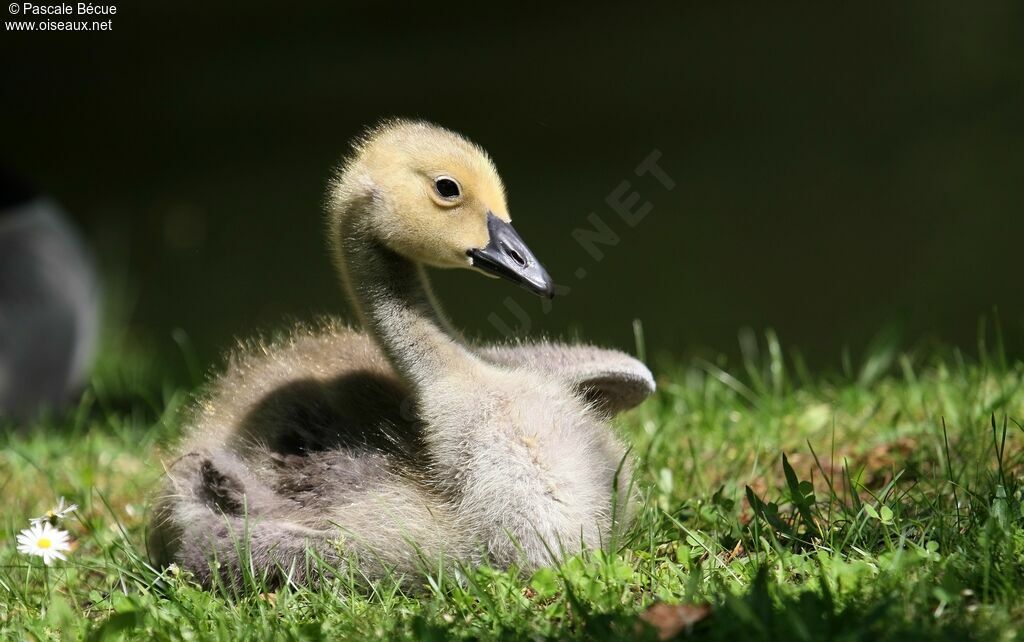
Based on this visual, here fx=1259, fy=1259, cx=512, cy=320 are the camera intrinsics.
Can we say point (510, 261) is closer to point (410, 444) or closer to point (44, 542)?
point (410, 444)

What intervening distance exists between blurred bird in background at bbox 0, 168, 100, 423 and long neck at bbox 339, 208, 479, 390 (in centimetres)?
357

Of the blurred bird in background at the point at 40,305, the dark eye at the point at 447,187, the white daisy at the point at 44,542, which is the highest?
the dark eye at the point at 447,187

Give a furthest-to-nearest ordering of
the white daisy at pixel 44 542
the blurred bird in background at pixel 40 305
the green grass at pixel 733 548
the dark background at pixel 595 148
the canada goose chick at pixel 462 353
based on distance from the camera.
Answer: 1. the dark background at pixel 595 148
2. the blurred bird in background at pixel 40 305
3. the white daisy at pixel 44 542
4. the canada goose chick at pixel 462 353
5. the green grass at pixel 733 548

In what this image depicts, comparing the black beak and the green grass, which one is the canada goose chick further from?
the green grass

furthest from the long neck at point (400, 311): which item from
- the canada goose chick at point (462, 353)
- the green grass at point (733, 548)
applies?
the green grass at point (733, 548)

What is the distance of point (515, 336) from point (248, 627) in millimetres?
1467

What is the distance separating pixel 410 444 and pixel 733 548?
34.5 inches

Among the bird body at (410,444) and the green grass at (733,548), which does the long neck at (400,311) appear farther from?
the green grass at (733,548)

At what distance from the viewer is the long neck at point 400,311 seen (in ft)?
10.5

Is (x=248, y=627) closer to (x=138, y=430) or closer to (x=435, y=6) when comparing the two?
(x=138, y=430)

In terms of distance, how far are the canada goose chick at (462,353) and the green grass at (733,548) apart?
5.8 inches

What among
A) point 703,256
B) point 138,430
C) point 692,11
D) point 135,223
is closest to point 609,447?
point 138,430

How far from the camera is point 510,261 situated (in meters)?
3.18

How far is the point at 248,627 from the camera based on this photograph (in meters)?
2.84
